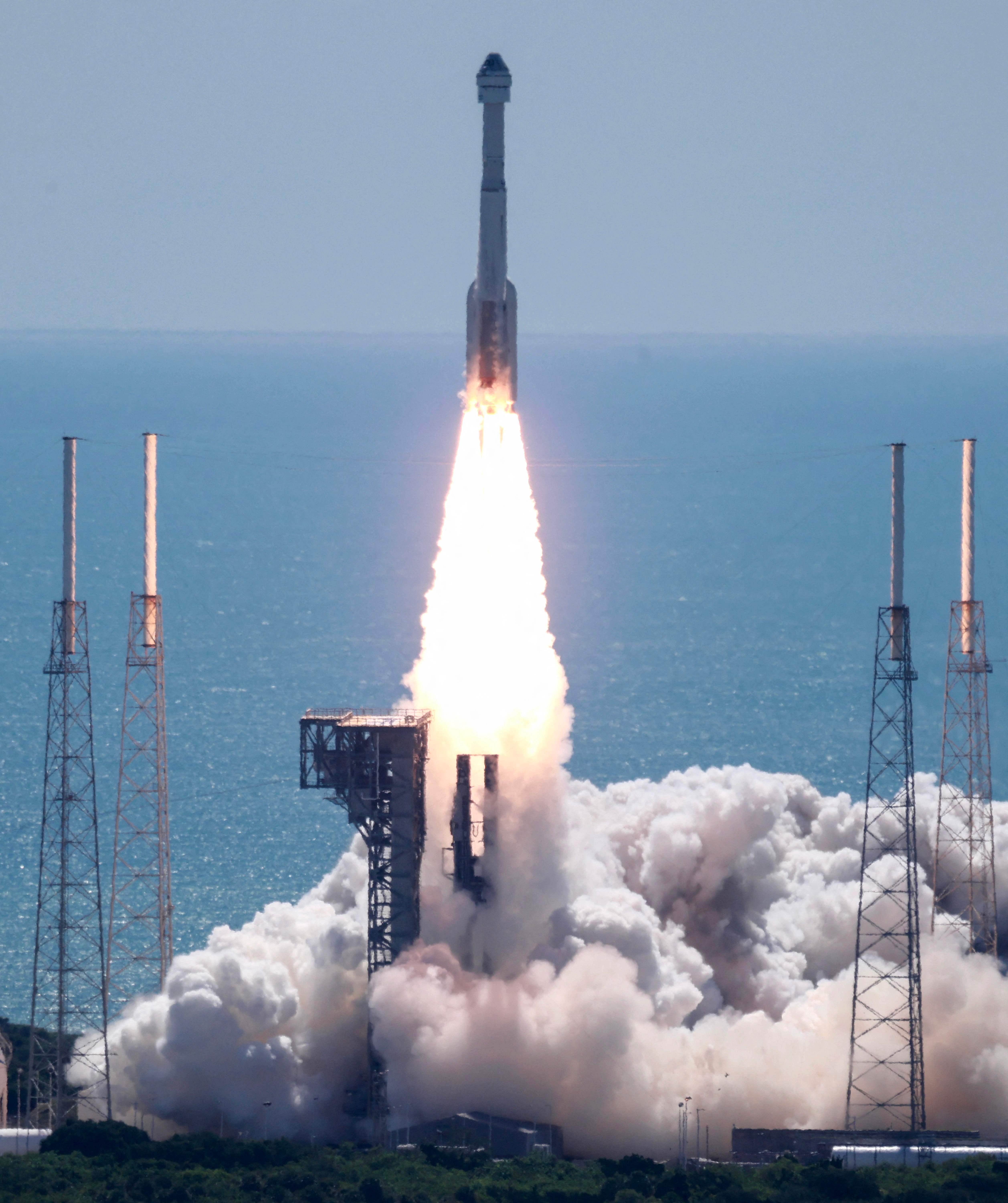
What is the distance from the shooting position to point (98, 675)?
18562 cm

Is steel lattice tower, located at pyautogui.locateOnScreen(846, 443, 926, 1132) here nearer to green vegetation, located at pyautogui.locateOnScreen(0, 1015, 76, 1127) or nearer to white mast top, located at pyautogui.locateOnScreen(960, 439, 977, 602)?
white mast top, located at pyautogui.locateOnScreen(960, 439, 977, 602)

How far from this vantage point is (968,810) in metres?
90.3

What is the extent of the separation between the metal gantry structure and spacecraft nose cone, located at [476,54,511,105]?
17.5 meters

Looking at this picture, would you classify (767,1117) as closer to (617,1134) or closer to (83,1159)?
(617,1134)

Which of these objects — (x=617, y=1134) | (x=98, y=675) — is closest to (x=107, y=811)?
(x=98, y=675)

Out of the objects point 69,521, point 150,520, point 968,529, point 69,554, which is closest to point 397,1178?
point 69,554

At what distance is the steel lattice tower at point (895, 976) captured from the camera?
75.4 m

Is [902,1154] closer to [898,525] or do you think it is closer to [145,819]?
[898,525]

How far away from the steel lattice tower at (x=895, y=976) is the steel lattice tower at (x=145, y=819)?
64.6 ft

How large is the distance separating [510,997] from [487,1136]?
4.01 meters

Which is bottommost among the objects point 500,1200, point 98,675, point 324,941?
point 500,1200

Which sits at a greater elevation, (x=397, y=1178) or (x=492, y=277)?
(x=492, y=277)

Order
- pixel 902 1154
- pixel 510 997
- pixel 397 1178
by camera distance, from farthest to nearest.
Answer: pixel 510 997 → pixel 902 1154 → pixel 397 1178

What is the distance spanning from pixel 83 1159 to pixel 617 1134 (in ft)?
47.7
